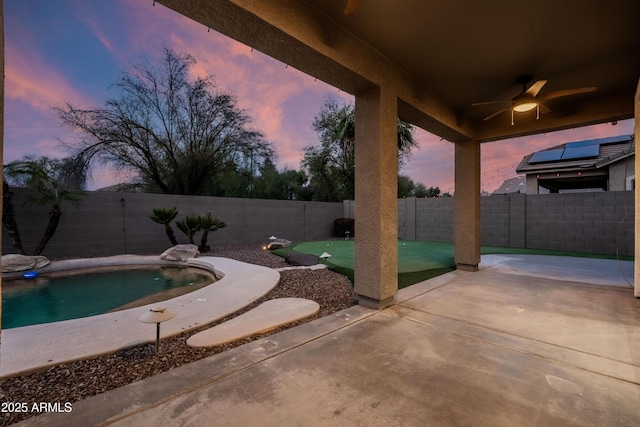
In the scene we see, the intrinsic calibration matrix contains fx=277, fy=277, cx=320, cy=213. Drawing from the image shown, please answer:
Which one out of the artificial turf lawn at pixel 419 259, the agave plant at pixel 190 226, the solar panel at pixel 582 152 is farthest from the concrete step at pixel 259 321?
the solar panel at pixel 582 152

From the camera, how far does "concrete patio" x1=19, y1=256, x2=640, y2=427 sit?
60.1 inches

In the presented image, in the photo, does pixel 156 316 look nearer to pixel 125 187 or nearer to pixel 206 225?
pixel 206 225

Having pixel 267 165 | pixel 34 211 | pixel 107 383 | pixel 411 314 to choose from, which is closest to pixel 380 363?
pixel 411 314

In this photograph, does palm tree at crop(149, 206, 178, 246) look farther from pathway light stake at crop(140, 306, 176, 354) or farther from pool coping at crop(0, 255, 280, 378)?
pathway light stake at crop(140, 306, 176, 354)

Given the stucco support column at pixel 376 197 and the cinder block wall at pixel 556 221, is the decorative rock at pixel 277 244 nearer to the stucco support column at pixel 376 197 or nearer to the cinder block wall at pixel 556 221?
the cinder block wall at pixel 556 221

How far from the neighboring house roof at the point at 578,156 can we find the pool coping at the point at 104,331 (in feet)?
44.1

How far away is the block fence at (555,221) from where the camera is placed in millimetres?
6664

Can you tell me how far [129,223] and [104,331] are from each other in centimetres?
562

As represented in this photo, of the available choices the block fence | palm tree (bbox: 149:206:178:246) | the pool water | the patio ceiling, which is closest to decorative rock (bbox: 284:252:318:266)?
the pool water

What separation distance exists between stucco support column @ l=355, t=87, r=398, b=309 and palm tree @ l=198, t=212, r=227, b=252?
18.7 feet

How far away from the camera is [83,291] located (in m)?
4.70

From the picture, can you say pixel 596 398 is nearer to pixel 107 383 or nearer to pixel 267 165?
pixel 107 383

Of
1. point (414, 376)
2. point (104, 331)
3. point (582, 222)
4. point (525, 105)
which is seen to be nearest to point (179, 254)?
point (104, 331)

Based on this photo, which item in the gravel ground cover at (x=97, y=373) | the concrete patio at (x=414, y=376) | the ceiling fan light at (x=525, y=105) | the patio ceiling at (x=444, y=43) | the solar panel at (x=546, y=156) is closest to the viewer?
the concrete patio at (x=414, y=376)
